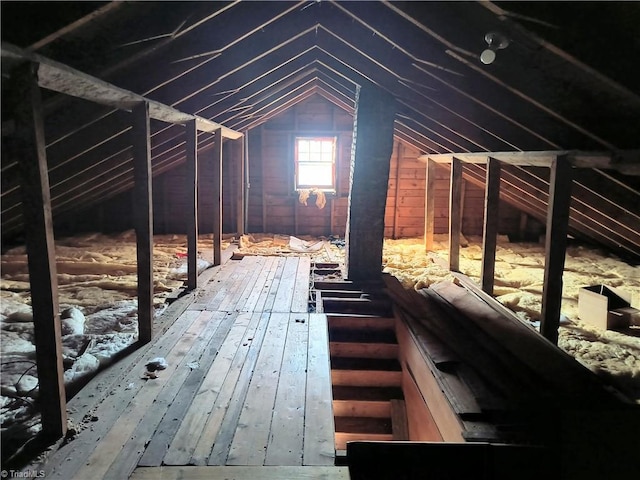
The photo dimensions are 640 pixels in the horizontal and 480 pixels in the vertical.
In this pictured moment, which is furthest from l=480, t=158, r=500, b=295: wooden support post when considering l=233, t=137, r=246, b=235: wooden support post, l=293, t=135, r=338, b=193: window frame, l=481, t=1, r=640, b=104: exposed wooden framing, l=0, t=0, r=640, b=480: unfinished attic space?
l=233, t=137, r=246, b=235: wooden support post

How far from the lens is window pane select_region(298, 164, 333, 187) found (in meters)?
9.01

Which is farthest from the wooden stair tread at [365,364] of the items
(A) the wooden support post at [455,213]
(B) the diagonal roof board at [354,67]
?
(B) the diagonal roof board at [354,67]

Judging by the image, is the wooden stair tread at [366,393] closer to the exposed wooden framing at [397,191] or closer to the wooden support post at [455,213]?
the wooden support post at [455,213]

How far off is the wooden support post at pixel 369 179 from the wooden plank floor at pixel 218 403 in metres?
1.12

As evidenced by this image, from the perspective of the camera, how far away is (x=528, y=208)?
771cm

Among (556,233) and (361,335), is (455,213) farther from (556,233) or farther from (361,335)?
(556,233)

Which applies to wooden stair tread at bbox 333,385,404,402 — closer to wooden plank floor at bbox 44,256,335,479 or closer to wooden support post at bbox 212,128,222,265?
wooden plank floor at bbox 44,256,335,479

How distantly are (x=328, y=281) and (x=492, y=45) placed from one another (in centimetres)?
328

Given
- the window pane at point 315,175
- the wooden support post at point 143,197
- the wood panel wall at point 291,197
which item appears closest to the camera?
the wooden support post at point 143,197

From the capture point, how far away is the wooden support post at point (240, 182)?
8117 millimetres

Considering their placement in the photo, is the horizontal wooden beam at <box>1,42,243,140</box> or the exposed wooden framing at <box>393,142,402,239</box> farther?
the exposed wooden framing at <box>393,142,402,239</box>

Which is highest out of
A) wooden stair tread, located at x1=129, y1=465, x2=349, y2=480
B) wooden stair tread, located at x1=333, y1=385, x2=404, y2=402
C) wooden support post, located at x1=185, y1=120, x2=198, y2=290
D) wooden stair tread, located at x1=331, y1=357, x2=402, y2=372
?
wooden support post, located at x1=185, y1=120, x2=198, y2=290

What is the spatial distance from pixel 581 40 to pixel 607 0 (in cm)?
22

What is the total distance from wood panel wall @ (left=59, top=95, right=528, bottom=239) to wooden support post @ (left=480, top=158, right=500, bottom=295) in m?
3.84
